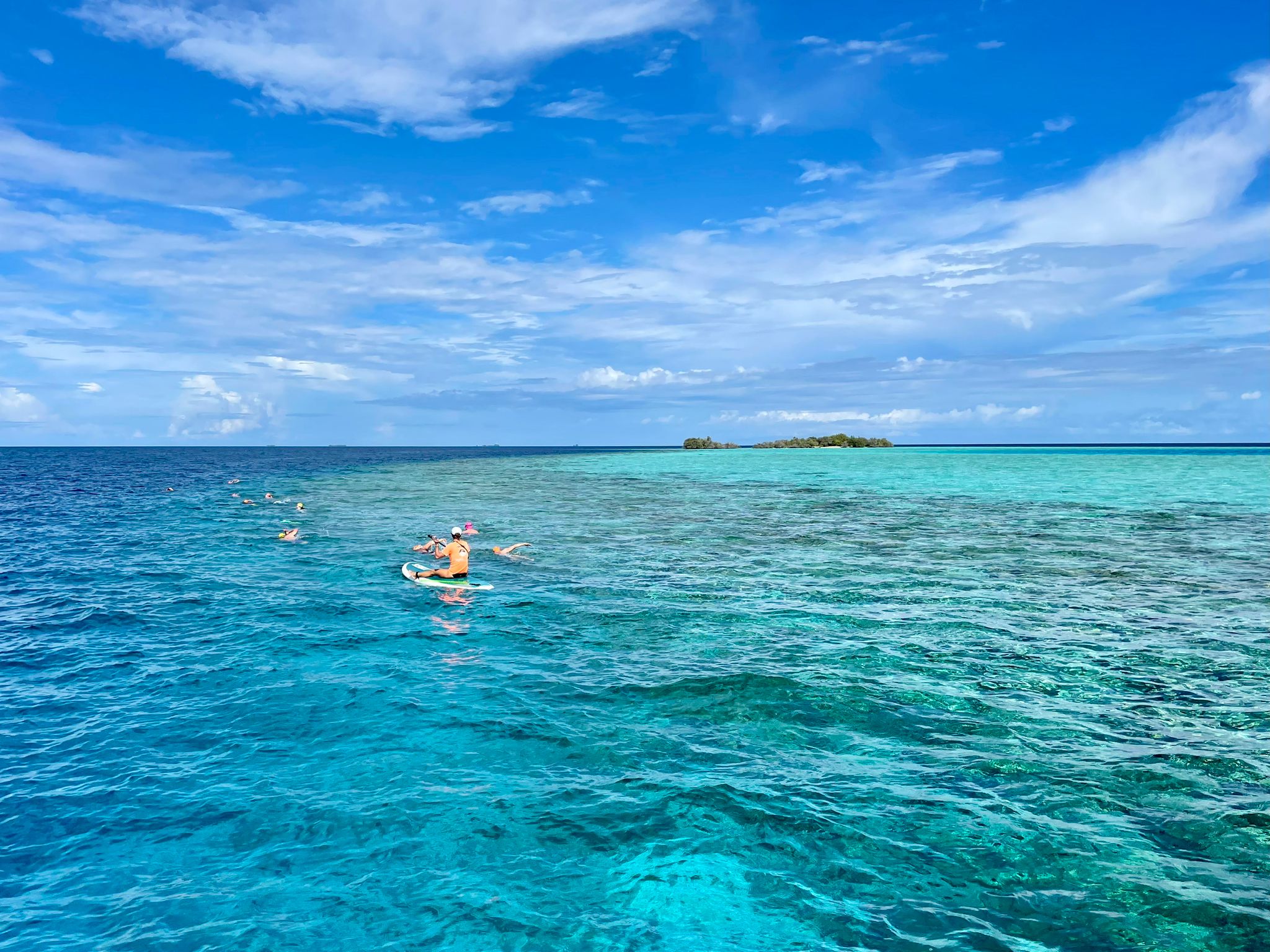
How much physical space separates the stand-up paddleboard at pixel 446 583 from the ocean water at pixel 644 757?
2.97ft

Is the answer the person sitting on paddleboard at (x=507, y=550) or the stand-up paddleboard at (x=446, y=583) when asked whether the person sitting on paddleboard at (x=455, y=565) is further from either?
the person sitting on paddleboard at (x=507, y=550)

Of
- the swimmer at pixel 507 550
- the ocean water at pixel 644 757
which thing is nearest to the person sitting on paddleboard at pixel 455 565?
the ocean water at pixel 644 757

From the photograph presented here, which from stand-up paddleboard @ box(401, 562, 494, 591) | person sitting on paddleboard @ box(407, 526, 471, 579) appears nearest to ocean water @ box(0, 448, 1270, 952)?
stand-up paddleboard @ box(401, 562, 494, 591)

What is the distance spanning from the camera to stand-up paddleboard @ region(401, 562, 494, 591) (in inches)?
1051

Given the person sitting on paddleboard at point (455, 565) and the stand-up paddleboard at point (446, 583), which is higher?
the person sitting on paddleboard at point (455, 565)

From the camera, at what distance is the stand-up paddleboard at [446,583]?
1051 inches

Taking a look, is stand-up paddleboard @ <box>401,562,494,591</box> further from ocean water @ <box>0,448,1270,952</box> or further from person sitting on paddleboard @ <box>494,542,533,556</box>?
person sitting on paddleboard @ <box>494,542,533,556</box>

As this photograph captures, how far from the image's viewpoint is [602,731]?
14.0 meters

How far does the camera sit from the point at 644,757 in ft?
42.3

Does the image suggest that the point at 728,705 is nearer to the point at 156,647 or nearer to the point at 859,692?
the point at 859,692

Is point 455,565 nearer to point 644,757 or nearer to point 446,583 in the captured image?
point 446,583

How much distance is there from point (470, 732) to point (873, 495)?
187 feet

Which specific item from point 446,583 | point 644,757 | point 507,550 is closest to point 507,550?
point 507,550

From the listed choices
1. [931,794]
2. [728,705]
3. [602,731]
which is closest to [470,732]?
[602,731]
